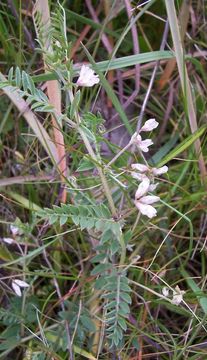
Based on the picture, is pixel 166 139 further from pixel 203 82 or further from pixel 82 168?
pixel 82 168

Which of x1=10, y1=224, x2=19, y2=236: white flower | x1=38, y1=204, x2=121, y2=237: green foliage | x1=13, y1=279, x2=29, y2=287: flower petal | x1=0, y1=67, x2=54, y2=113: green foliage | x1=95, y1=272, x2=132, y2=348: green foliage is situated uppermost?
x1=0, y1=67, x2=54, y2=113: green foliage

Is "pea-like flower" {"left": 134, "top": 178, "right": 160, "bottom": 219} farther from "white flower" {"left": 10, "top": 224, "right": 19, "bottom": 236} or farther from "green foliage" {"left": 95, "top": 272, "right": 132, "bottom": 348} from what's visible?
"white flower" {"left": 10, "top": 224, "right": 19, "bottom": 236}

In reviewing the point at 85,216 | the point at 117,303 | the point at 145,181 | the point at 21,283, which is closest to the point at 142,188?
the point at 145,181

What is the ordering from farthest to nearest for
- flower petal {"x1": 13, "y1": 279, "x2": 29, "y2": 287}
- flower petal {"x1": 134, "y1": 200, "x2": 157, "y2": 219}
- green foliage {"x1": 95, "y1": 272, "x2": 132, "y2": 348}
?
1. flower petal {"x1": 13, "y1": 279, "x2": 29, "y2": 287}
2. green foliage {"x1": 95, "y1": 272, "x2": 132, "y2": 348}
3. flower petal {"x1": 134, "y1": 200, "x2": 157, "y2": 219}

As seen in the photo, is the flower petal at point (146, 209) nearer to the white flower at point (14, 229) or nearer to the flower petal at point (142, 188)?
the flower petal at point (142, 188)

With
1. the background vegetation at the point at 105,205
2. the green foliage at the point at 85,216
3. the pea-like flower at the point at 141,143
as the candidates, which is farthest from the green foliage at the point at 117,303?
the pea-like flower at the point at 141,143

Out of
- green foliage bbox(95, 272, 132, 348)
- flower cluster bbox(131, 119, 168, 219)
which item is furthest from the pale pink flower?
green foliage bbox(95, 272, 132, 348)

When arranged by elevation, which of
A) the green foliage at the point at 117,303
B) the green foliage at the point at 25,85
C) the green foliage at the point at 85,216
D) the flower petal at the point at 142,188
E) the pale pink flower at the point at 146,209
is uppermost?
the green foliage at the point at 25,85

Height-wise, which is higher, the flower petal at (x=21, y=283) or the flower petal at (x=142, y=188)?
the flower petal at (x=142, y=188)

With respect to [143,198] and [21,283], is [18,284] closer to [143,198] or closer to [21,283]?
[21,283]
